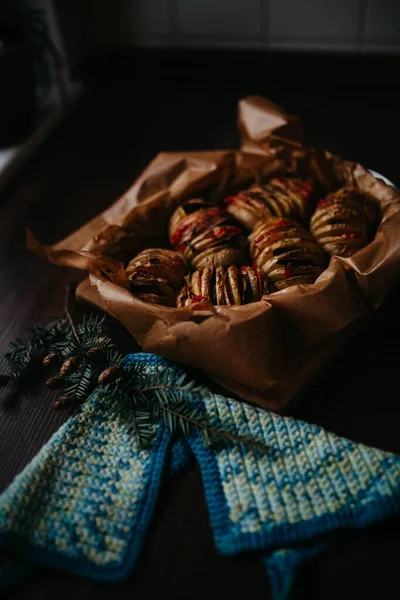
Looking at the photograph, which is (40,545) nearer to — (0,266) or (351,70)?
(0,266)

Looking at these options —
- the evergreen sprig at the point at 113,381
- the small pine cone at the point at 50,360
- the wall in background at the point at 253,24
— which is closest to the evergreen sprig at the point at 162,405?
the evergreen sprig at the point at 113,381

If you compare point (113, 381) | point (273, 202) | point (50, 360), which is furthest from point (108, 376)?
point (273, 202)

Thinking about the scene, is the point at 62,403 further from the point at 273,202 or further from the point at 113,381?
the point at 273,202

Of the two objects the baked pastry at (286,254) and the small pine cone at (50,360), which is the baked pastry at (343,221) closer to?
the baked pastry at (286,254)

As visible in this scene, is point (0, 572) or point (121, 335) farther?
point (121, 335)

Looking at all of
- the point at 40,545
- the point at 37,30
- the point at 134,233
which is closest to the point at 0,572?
the point at 40,545

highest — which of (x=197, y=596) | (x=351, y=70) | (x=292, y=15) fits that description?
(x=292, y=15)

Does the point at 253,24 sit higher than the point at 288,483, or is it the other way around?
the point at 253,24
